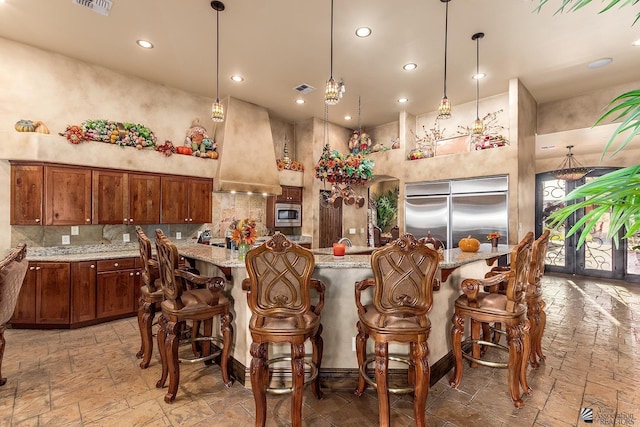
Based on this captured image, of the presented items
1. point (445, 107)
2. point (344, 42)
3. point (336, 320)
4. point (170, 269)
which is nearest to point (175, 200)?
point (170, 269)

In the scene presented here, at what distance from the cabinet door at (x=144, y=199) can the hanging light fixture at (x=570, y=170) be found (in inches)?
320

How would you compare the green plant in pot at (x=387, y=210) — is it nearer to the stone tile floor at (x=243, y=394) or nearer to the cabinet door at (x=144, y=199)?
the stone tile floor at (x=243, y=394)

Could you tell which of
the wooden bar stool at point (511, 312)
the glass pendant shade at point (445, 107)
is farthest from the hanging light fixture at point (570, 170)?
the wooden bar stool at point (511, 312)

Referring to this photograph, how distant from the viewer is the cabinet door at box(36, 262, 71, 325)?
407 cm

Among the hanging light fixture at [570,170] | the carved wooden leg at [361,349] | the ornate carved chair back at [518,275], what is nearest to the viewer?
the ornate carved chair back at [518,275]

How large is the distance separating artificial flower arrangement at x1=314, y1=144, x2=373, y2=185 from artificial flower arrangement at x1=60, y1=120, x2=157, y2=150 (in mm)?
3168

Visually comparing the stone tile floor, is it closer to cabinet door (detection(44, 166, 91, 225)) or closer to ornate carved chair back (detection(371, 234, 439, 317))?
ornate carved chair back (detection(371, 234, 439, 317))

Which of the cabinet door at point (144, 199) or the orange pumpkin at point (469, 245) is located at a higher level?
the cabinet door at point (144, 199)

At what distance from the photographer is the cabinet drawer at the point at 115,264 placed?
4.34m

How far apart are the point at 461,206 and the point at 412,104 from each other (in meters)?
2.27

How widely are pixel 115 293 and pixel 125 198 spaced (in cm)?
141

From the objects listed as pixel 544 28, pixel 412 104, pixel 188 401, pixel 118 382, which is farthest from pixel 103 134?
pixel 544 28

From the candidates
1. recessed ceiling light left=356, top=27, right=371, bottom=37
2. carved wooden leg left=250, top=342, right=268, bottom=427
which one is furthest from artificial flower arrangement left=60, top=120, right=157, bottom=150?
carved wooden leg left=250, top=342, right=268, bottom=427

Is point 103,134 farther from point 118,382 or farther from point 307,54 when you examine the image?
point 118,382
